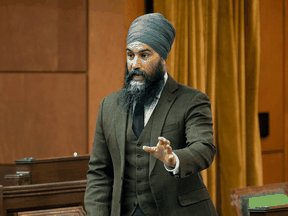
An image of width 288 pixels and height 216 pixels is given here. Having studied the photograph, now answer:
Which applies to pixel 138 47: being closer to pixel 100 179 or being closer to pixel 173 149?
pixel 173 149

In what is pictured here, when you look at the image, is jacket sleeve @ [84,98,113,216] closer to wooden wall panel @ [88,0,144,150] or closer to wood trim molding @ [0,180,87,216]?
wood trim molding @ [0,180,87,216]

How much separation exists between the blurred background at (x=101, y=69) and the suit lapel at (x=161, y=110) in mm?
1706

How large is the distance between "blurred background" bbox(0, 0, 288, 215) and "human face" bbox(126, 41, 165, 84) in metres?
1.72

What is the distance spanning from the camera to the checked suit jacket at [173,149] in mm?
1241

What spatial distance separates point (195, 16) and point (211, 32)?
0.72 ft

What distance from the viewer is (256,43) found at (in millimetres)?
3416

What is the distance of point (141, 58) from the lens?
132 cm

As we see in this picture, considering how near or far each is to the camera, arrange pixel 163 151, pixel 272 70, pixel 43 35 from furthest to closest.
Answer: pixel 272 70 < pixel 43 35 < pixel 163 151

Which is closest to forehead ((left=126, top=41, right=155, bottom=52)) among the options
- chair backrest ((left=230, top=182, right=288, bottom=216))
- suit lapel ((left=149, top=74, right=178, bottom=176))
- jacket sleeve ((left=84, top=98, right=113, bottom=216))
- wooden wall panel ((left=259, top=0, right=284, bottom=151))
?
suit lapel ((left=149, top=74, right=178, bottom=176))

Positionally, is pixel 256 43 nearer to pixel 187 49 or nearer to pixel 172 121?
pixel 187 49

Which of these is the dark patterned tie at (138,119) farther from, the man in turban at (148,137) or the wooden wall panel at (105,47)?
the wooden wall panel at (105,47)

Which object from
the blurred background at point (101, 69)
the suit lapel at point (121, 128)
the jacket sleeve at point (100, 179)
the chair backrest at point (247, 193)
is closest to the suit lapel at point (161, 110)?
the suit lapel at point (121, 128)

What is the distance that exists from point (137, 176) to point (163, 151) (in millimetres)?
296

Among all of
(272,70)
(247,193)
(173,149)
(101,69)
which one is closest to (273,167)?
(272,70)
